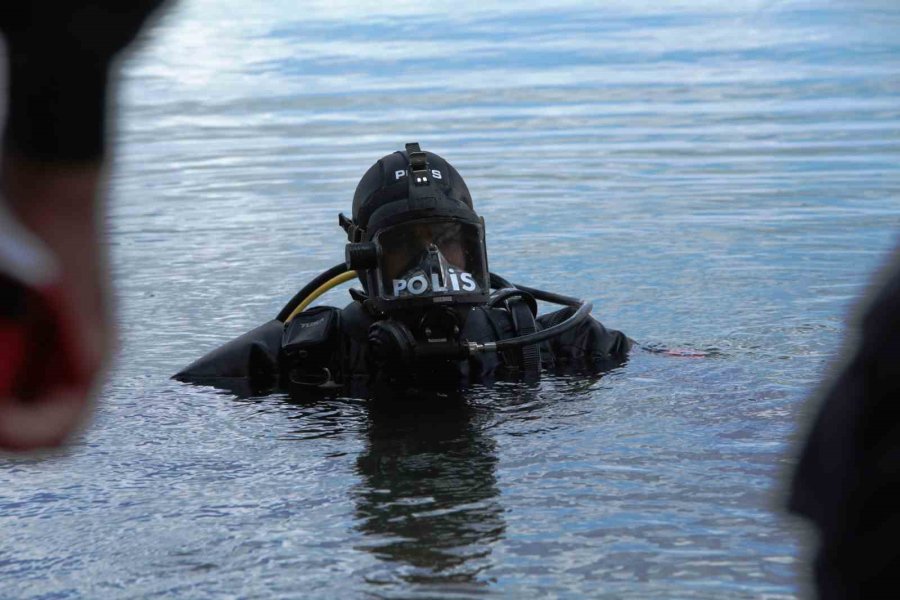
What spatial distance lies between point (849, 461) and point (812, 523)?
0.05 metres

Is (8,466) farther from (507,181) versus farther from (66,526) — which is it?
Answer: (507,181)

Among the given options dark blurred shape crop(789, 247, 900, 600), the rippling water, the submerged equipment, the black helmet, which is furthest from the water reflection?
dark blurred shape crop(789, 247, 900, 600)

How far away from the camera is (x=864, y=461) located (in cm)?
55

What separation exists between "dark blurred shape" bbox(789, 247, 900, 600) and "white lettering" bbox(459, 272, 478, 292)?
3.51m

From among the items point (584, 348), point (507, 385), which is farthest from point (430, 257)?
point (584, 348)

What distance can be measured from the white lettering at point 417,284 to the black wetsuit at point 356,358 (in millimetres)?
308

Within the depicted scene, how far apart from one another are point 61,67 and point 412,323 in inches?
149

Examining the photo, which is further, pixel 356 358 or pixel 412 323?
pixel 356 358

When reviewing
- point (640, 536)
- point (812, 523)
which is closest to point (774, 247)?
point (640, 536)

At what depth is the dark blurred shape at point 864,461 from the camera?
51 cm

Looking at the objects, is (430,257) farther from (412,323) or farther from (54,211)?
(54,211)

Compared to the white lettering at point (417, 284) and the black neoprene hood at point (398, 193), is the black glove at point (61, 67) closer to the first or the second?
the white lettering at point (417, 284)

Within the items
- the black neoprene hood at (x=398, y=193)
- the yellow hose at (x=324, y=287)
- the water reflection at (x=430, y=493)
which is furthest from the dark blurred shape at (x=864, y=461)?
the yellow hose at (x=324, y=287)

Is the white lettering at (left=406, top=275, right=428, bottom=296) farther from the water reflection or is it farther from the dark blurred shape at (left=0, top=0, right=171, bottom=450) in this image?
the dark blurred shape at (left=0, top=0, right=171, bottom=450)
